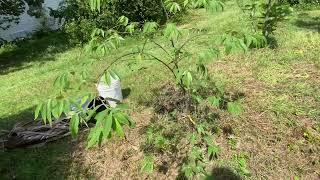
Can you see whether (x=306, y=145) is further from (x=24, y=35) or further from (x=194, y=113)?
(x=24, y=35)

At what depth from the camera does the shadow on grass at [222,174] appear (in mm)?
4441

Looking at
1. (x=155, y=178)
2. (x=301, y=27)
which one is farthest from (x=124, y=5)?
(x=155, y=178)

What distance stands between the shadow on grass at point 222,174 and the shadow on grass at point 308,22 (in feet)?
16.1

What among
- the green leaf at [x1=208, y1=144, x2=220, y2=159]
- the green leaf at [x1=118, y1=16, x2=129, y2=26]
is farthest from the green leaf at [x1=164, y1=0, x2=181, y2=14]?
the green leaf at [x1=208, y1=144, x2=220, y2=159]

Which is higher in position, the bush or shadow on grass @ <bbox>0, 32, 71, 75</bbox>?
the bush

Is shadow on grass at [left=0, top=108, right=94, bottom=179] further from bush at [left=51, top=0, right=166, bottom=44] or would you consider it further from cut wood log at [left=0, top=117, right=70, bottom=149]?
bush at [left=51, top=0, right=166, bottom=44]

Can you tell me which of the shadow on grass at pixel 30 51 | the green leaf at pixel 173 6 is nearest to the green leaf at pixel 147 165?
the green leaf at pixel 173 6

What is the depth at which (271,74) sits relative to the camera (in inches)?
244

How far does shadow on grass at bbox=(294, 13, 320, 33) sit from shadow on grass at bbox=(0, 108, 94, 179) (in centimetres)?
577

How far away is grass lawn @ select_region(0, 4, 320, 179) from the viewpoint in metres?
4.59

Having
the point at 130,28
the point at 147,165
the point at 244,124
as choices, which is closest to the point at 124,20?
the point at 130,28

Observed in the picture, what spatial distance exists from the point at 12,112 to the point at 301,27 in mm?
6228

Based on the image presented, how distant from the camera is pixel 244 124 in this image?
16.5ft

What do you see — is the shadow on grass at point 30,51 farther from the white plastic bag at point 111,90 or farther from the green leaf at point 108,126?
the green leaf at point 108,126
